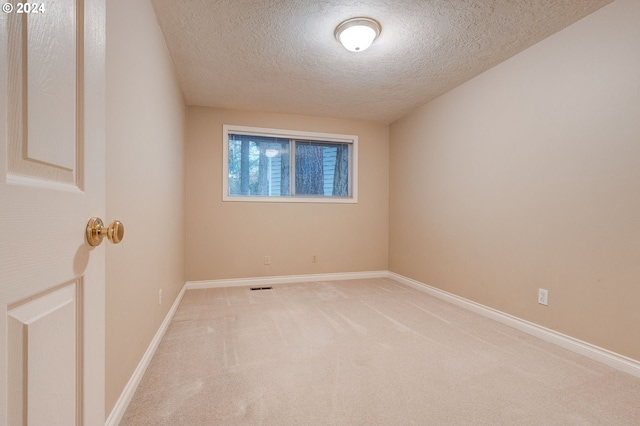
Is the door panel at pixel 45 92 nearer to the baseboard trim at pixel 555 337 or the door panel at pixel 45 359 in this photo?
the door panel at pixel 45 359

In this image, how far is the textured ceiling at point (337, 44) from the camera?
1.89 metres

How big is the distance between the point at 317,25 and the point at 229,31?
0.68 metres

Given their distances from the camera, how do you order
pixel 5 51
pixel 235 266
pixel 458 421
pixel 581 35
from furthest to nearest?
pixel 235 266 < pixel 581 35 < pixel 458 421 < pixel 5 51

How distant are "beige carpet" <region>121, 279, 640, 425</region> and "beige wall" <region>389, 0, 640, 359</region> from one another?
1.17 feet

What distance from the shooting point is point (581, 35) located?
197 cm

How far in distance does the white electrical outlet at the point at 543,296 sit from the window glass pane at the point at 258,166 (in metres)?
Result: 2.98

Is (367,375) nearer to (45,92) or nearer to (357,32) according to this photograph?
(45,92)

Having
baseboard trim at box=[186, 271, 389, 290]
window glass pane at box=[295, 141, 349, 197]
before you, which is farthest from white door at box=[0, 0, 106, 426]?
window glass pane at box=[295, 141, 349, 197]

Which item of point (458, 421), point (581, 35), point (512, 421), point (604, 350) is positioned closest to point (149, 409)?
point (458, 421)

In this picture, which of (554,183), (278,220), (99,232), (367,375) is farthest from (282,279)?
(99,232)

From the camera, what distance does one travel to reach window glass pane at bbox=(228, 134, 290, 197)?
3809 mm

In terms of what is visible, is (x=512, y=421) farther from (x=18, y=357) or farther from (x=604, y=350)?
(x=18, y=357)

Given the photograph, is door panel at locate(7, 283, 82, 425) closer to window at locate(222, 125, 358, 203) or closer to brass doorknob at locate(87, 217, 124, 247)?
brass doorknob at locate(87, 217, 124, 247)

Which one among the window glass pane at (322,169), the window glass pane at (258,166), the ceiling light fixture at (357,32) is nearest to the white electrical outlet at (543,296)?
the ceiling light fixture at (357,32)
